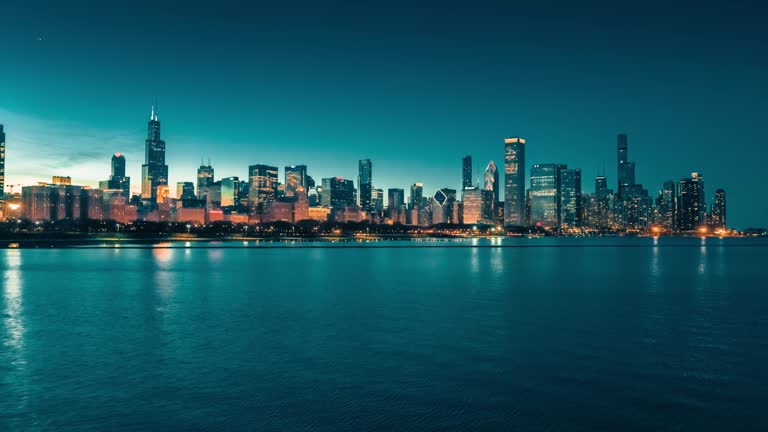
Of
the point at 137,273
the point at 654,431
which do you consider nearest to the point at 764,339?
the point at 654,431

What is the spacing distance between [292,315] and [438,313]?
8.51m

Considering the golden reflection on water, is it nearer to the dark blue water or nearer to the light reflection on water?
the light reflection on water

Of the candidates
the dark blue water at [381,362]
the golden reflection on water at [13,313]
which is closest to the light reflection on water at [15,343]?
the golden reflection on water at [13,313]

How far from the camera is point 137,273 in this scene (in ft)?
205

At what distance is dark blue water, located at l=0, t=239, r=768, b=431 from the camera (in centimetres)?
1403

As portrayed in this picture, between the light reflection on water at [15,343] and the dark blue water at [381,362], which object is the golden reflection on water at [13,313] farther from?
the dark blue water at [381,362]

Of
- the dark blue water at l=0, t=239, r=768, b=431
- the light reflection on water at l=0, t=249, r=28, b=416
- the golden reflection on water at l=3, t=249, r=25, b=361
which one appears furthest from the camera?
the golden reflection on water at l=3, t=249, r=25, b=361

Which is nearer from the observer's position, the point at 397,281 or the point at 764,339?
the point at 764,339

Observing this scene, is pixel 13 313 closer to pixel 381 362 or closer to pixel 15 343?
pixel 15 343

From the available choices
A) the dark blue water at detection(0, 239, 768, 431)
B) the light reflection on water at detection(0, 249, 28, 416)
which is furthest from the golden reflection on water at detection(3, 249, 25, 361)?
the dark blue water at detection(0, 239, 768, 431)

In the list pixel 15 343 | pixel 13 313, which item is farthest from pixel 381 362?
pixel 13 313

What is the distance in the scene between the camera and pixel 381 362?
65.6 ft

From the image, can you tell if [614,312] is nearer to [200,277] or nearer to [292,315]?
[292,315]

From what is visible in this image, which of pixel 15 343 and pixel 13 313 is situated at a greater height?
pixel 15 343
